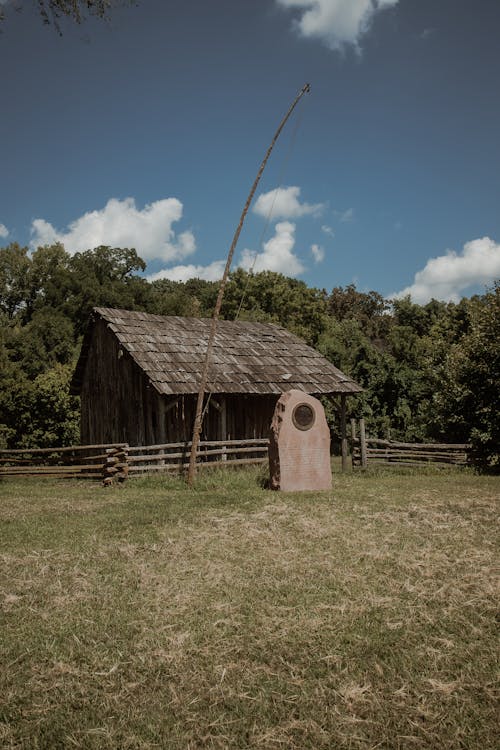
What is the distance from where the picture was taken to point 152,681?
4176 mm

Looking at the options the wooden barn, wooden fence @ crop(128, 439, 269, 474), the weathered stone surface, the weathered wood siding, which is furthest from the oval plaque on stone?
the weathered wood siding

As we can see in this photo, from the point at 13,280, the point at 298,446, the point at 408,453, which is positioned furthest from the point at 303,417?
the point at 13,280

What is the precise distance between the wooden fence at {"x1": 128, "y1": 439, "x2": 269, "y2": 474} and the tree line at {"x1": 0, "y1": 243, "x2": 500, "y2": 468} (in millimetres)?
4725

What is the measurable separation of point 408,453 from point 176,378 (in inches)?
340

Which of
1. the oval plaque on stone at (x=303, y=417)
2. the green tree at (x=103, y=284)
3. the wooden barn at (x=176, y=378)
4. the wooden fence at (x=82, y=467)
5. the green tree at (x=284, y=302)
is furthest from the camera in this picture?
the green tree at (x=284, y=302)

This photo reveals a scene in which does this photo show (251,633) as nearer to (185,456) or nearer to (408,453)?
(185,456)

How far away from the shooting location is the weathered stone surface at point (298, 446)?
12.6 metres

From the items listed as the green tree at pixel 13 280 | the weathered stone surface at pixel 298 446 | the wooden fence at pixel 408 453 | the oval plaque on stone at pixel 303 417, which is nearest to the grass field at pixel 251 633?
the weathered stone surface at pixel 298 446

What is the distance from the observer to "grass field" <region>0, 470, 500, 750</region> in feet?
11.8

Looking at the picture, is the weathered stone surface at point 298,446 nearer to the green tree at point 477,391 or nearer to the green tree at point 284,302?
the green tree at point 477,391

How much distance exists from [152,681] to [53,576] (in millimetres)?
2941

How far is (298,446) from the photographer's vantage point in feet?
42.0

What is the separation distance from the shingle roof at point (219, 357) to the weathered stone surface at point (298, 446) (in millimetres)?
4085

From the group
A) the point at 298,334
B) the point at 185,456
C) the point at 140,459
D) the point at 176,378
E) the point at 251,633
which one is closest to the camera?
the point at 251,633
